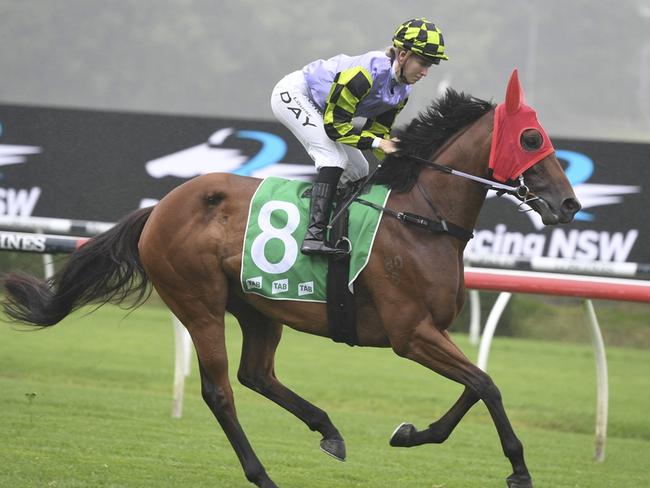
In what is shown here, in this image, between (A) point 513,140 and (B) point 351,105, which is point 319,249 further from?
(A) point 513,140

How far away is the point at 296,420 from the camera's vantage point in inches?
266

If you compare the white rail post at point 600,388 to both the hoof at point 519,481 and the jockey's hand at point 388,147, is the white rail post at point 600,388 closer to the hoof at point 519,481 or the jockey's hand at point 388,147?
the hoof at point 519,481

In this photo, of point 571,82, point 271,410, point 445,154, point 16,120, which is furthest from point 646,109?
point 445,154

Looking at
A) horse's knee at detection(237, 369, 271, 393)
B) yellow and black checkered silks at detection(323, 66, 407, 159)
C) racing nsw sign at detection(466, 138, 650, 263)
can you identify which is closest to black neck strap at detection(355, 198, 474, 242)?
yellow and black checkered silks at detection(323, 66, 407, 159)

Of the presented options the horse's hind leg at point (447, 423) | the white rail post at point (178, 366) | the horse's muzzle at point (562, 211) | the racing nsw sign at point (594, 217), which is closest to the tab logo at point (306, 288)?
the horse's hind leg at point (447, 423)

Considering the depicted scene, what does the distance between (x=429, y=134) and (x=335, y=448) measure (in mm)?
1478

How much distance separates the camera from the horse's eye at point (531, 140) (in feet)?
14.2

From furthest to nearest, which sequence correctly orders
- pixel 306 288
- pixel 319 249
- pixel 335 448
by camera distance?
pixel 335 448 → pixel 306 288 → pixel 319 249

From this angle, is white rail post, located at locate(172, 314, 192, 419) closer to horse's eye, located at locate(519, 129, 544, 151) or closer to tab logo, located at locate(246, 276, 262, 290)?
tab logo, located at locate(246, 276, 262, 290)

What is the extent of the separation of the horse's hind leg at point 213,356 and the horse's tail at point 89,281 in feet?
1.07

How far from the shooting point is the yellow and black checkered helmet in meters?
4.52

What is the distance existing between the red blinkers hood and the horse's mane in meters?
0.25

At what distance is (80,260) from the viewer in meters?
5.20

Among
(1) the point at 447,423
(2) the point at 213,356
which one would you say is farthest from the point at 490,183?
(2) the point at 213,356
